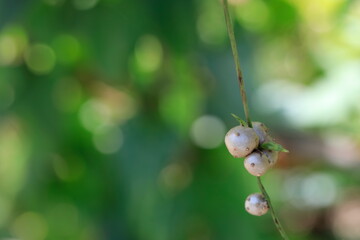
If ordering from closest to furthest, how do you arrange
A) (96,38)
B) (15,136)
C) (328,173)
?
(96,38) → (15,136) → (328,173)

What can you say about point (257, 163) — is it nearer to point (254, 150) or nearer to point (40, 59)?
point (254, 150)

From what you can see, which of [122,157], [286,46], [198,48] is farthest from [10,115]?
[286,46]

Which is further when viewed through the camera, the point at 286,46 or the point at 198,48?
the point at 286,46

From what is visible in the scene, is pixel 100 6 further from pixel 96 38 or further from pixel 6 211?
pixel 6 211

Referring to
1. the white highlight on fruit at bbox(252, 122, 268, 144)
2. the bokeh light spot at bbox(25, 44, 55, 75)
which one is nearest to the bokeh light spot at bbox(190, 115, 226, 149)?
the bokeh light spot at bbox(25, 44, 55, 75)

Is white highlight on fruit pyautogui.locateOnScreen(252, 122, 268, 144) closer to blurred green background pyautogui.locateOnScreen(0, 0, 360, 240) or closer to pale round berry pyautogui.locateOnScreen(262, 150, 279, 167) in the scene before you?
pale round berry pyautogui.locateOnScreen(262, 150, 279, 167)

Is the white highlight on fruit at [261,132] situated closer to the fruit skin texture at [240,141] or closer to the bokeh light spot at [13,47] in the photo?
the fruit skin texture at [240,141]
